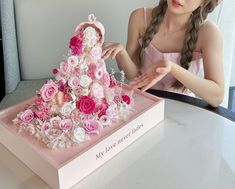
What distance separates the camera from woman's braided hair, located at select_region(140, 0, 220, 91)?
1.19 meters

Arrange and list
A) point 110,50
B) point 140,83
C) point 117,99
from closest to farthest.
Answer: point 117,99 < point 140,83 < point 110,50

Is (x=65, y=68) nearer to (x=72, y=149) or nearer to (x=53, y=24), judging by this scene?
(x=72, y=149)

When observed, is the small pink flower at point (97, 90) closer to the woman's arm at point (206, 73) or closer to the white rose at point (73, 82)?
the white rose at point (73, 82)

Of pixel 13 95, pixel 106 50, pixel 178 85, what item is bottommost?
pixel 13 95

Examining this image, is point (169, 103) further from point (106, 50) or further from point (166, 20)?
point (166, 20)

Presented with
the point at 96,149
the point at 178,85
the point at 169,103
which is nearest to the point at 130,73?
the point at 178,85

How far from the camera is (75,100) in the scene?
792mm

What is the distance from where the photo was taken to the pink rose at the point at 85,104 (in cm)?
78

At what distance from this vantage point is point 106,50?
1.09 metres

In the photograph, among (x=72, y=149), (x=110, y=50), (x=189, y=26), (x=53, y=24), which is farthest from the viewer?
(x=53, y=24)

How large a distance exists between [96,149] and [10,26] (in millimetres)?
829

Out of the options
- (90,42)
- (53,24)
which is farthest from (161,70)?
(53,24)

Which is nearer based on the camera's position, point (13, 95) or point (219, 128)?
point (219, 128)

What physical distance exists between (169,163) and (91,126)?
19cm
